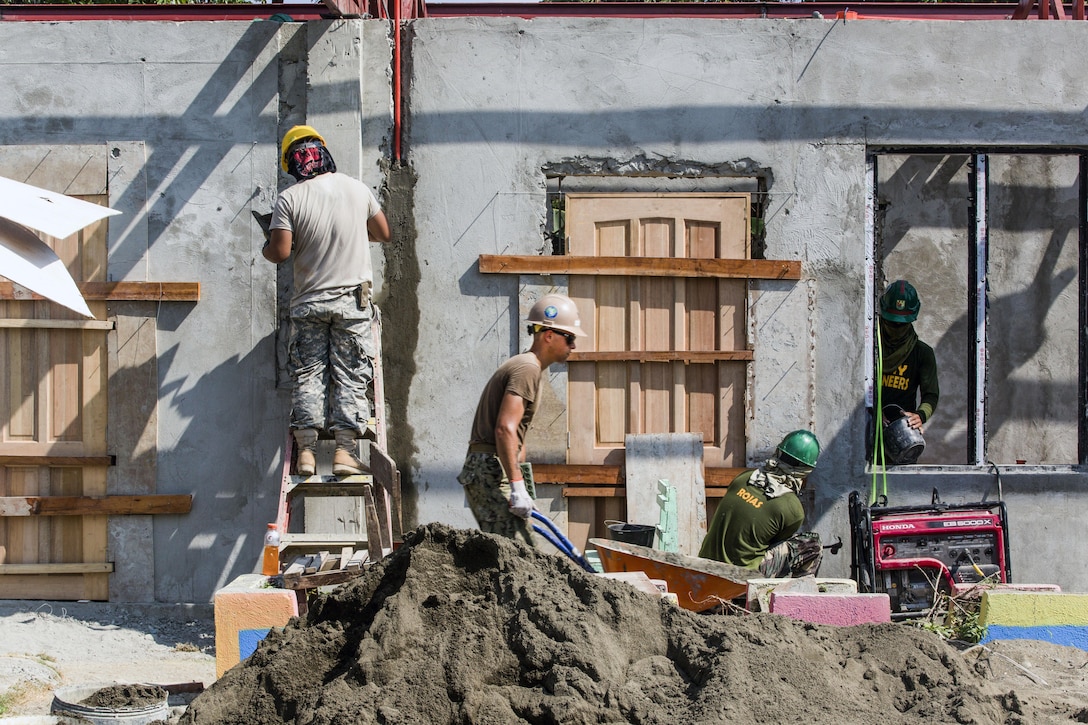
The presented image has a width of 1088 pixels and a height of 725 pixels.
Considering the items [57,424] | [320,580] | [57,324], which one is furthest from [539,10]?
[320,580]

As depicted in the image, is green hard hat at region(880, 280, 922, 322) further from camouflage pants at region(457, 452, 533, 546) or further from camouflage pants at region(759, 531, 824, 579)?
camouflage pants at region(457, 452, 533, 546)

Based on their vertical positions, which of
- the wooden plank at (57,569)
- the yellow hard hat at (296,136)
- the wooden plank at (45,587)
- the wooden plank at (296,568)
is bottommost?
the wooden plank at (45,587)

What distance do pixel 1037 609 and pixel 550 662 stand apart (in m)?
2.89

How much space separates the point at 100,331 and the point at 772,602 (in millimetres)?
4624

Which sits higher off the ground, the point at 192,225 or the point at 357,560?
the point at 192,225

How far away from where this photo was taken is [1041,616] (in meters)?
5.48

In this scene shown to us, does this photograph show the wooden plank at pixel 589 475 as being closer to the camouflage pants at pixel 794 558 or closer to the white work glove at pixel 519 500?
the camouflage pants at pixel 794 558

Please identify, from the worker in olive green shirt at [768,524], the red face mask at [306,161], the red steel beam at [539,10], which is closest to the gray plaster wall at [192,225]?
the red face mask at [306,161]

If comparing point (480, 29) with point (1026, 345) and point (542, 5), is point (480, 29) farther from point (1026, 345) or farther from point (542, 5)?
point (1026, 345)

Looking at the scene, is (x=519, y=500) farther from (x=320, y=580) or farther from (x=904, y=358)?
(x=904, y=358)

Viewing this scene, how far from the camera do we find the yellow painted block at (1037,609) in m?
5.46

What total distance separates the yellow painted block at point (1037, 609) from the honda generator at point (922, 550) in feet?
2.51

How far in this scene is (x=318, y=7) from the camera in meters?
8.44

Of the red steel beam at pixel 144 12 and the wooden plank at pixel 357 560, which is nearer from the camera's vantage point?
the wooden plank at pixel 357 560
